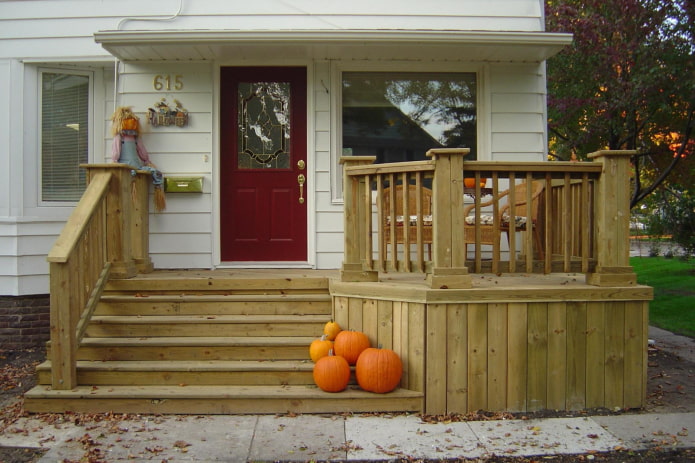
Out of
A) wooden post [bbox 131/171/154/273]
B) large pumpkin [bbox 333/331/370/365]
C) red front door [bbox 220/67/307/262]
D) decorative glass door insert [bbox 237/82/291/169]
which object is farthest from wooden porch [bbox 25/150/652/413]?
decorative glass door insert [bbox 237/82/291/169]

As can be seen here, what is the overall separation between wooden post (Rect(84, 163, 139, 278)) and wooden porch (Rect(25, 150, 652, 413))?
9.6 inches

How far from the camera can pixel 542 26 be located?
20.5ft

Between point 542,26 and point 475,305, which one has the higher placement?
point 542,26

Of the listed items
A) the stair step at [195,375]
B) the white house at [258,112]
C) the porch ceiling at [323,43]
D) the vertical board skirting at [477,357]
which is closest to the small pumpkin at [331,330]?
the stair step at [195,375]

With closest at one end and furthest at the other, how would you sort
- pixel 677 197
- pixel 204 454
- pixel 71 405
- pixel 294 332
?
pixel 204 454 → pixel 71 405 → pixel 294 332 → pixel 677 197

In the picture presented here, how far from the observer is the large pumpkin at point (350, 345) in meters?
4.43

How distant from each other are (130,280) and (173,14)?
2801mm

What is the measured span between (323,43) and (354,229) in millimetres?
1981

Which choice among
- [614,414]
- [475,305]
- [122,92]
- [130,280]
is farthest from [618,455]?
[122,92]

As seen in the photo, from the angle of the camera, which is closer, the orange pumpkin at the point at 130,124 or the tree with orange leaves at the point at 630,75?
the orange pumpkin at the point at 130,124

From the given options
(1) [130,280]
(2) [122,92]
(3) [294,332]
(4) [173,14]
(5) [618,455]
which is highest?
(4) [173,14]

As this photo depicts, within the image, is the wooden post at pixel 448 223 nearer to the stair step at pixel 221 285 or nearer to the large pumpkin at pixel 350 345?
the large pumpkin at pixel 350 345

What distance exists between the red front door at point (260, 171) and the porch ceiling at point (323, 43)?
349 mm

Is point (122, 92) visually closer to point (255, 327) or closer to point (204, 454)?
point (255, 327)
